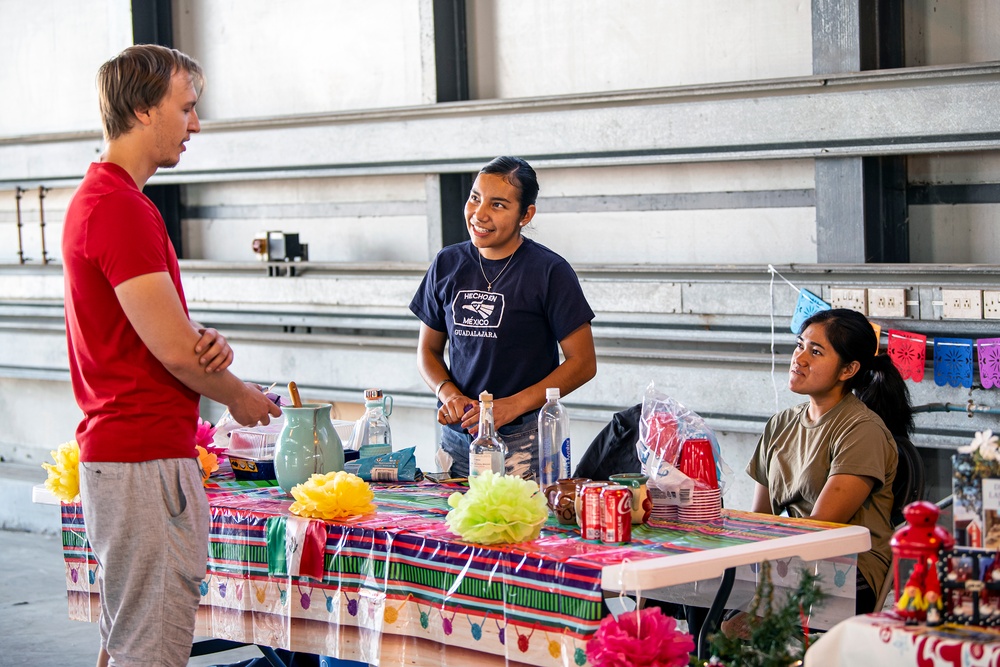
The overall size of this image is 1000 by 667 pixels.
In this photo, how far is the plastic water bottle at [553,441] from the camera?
307cm

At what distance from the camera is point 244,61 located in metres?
6.53

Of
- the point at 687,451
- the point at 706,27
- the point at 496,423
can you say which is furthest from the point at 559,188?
the point at 687,451

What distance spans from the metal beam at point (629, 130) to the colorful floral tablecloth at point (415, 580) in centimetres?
192

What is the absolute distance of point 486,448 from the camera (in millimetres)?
3053

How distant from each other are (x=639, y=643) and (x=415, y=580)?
2.16 ft

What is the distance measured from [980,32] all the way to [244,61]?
12.6 ft

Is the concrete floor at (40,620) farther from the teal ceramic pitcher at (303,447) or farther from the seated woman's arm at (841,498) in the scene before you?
the seated woman's arm at (841,498)

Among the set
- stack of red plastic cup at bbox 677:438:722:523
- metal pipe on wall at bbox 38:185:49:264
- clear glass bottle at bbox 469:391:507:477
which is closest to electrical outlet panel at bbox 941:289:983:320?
stack of red plastic cup at bbox 677:438:722:523

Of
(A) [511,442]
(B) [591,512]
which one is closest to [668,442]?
(B) [591,512]

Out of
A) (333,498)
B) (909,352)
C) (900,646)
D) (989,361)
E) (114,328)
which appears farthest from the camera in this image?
(909,352)

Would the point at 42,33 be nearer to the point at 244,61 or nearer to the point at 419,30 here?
the point at 244,61

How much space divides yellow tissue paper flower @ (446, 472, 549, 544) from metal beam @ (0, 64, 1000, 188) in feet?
7.51

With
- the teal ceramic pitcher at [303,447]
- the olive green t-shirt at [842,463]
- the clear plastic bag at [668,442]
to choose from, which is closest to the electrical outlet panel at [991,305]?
the olive green t-shirt at [842,463]

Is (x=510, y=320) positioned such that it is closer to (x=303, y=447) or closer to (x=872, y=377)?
(x=303, y=447)
